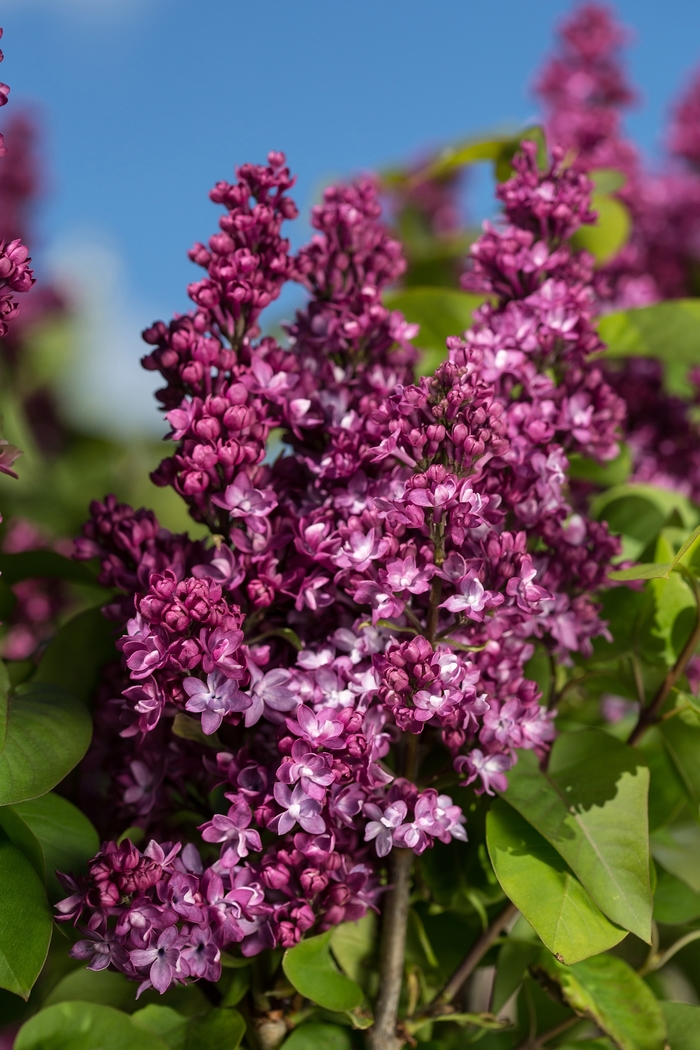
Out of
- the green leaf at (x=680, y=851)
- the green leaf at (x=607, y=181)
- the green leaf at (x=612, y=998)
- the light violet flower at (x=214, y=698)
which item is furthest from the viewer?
the green leaf at (x=607, y=181)

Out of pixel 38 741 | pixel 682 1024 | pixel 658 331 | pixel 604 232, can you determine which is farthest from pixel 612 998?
pixel 604 232

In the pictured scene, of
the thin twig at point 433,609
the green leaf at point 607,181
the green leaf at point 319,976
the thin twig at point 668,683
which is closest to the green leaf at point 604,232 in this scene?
the green leaf at point 607,181

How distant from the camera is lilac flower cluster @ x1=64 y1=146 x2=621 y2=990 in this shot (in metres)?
Answer: 0.47

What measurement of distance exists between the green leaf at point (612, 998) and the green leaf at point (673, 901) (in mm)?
68

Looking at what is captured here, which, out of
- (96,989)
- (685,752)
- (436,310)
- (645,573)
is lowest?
(96,989)

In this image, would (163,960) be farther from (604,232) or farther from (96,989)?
(604,232)

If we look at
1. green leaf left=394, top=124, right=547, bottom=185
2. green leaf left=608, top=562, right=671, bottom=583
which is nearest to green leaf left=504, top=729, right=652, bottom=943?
green leaf left=608, top=562, right=671, bottom=583

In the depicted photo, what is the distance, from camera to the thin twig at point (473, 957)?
60cm

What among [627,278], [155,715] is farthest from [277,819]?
[627,278]

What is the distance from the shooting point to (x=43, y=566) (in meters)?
0.68

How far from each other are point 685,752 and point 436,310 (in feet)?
1.35

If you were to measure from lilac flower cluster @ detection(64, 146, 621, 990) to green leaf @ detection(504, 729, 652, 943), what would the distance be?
0.09ft

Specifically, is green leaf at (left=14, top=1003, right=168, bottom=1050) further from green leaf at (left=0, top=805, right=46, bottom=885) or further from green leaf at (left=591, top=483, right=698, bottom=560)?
green leaf at (left=591, top=483, right=698, bottom=560)

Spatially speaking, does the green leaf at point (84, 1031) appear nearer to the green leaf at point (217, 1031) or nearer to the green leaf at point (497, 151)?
the green leaf at point (217, 1031)
